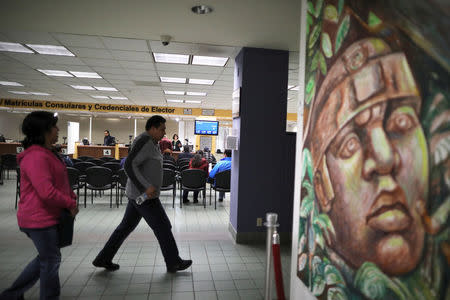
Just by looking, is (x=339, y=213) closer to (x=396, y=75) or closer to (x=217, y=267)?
(x=396, y=75)

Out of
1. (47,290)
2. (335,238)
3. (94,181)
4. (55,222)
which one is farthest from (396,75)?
(94,181)

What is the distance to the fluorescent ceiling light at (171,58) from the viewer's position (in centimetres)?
542

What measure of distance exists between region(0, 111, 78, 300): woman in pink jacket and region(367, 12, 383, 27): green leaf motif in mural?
1896mm

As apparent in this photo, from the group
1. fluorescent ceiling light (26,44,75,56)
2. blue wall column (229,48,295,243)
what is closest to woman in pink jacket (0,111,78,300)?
blue wall column (229,48,295,243)

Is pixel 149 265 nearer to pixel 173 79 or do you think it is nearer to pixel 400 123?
pixel 400 123

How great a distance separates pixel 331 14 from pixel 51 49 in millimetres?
5012

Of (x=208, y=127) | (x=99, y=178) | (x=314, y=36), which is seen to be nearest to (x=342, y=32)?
(x=314, y=36)

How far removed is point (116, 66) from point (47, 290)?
505 cm

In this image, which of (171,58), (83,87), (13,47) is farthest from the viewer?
(83,87)

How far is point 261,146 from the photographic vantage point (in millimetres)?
4078

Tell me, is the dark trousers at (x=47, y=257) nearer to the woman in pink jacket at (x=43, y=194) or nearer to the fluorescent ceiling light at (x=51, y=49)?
the woman in pink jacket at (x=43, y=194)

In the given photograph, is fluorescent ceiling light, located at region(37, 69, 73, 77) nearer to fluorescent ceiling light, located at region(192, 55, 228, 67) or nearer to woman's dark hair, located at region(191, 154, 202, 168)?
fluorescent ceiling light, located at region(192, 55, 228, 67)

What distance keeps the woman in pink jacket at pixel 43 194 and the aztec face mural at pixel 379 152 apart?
1.56 metres

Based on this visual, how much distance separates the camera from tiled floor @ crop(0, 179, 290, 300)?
8.78 feet
